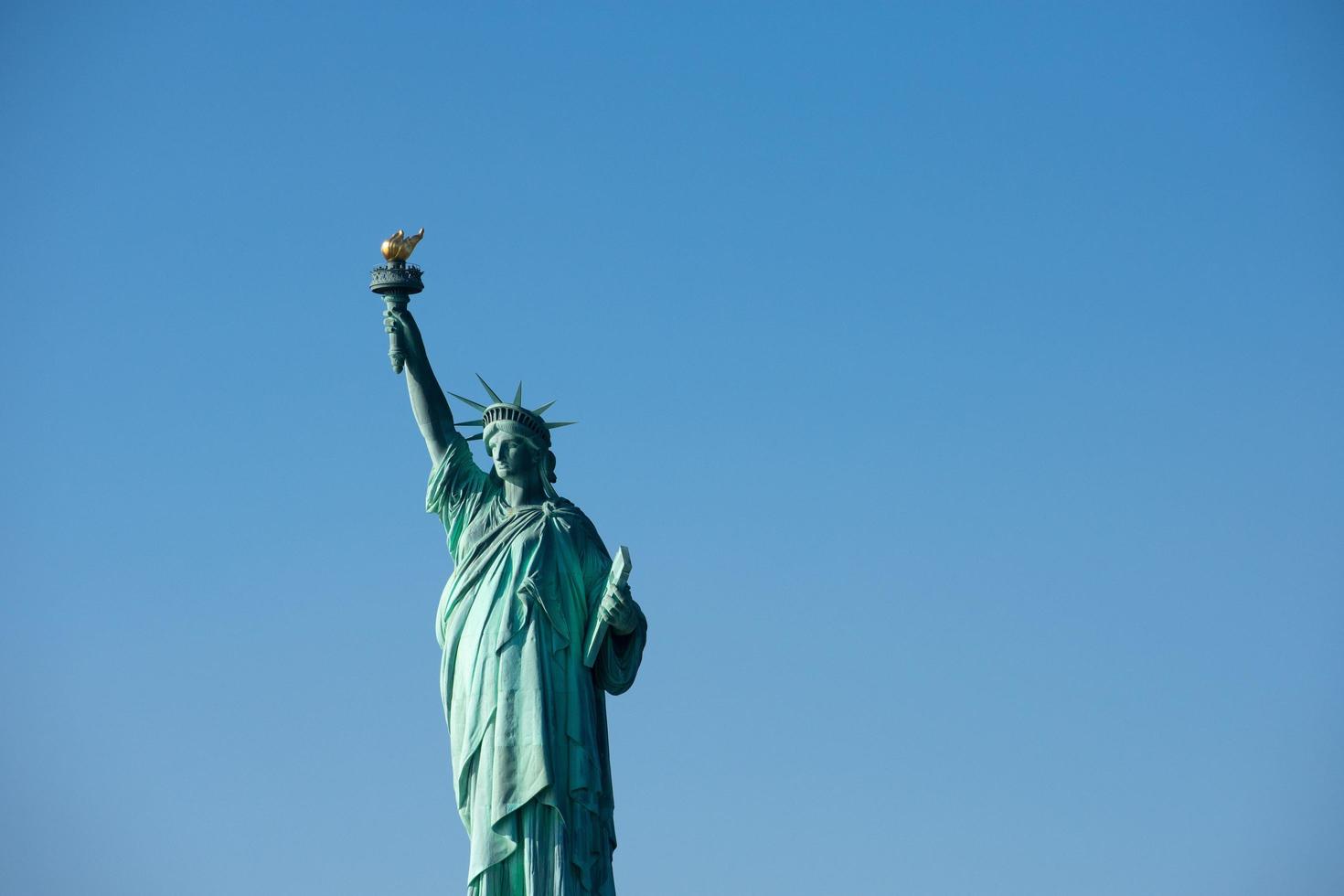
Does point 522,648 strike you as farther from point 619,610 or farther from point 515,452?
point 515,452

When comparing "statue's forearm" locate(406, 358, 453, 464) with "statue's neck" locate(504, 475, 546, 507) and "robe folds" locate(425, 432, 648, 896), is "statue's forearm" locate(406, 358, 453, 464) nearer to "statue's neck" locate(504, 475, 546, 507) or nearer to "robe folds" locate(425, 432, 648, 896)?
"robe folds" locate(425, 432, 648, 896)

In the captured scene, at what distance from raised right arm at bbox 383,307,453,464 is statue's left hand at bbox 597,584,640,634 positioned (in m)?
2.57

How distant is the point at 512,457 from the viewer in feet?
80.5

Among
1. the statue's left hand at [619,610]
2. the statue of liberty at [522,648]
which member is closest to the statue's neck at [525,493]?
the statue of liberty at [522,648]

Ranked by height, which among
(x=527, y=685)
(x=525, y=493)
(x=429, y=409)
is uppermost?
(x=429, y=409)

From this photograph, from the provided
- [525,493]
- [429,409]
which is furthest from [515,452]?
[429,409]

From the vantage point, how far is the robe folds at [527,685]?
75.2 ft

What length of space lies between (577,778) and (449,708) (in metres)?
1.59

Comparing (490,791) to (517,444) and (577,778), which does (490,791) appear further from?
(517,444)

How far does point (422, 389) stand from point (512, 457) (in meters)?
1.18

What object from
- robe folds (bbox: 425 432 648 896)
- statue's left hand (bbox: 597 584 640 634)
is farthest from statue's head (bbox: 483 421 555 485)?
statue's left hand (bbox: 597 584 640 634)

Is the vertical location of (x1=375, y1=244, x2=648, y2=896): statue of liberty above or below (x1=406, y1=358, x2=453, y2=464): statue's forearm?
below

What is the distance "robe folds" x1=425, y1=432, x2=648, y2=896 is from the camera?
902 inches

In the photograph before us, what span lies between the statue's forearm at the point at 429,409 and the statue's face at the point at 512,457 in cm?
59
